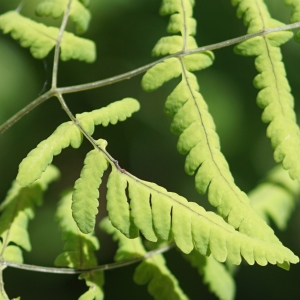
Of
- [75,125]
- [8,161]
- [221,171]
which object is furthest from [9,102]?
[221,171]

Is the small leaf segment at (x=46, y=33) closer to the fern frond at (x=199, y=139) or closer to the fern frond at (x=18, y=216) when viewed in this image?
the fern frond at (x=199, y=139)

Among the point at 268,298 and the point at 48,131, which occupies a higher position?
the point at 48,131

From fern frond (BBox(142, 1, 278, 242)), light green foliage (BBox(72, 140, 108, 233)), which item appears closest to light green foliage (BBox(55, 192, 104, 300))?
light green foliage (BBox(72, 140, 108, 233))

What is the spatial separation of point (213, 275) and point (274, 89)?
68 centimetres

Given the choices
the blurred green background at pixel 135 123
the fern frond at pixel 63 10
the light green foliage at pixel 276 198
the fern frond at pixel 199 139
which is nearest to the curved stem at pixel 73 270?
the fern frond at pixel 199 139

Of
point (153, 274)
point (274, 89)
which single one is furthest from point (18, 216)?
point (274, 89)

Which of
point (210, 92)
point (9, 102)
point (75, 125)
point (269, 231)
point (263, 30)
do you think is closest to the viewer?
point (269, 231)

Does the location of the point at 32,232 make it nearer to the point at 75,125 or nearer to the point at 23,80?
Result: the point at 23,80

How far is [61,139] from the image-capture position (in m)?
1.14

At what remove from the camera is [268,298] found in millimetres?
2861

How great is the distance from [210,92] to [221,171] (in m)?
1.72

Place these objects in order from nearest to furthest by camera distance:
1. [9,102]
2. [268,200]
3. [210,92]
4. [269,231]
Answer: [269,231] < [268,200] < [9,102] < [210,92]

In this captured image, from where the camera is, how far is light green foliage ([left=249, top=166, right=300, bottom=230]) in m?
1.82

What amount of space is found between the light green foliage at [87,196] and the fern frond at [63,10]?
0.57m
